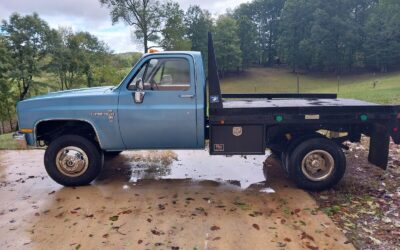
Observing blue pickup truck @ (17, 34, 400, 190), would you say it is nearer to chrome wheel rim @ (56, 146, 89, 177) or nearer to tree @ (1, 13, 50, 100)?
chrome wheel rim @ (56, 146, 89, 177)

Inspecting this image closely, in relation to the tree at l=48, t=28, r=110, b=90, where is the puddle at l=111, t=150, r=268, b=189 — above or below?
below

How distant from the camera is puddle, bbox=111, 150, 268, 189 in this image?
617 centimetres

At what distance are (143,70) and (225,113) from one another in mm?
1496

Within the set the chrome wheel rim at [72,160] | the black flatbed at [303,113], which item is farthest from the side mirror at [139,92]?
the chrome wheel rim at [72,160]

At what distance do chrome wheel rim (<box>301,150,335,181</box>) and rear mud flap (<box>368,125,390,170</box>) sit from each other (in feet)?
2.57

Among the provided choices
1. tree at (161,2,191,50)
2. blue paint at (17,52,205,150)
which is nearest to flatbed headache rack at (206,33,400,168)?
blue paint at (17,52,205,150)

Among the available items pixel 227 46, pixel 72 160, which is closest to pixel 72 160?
pixel 72 160

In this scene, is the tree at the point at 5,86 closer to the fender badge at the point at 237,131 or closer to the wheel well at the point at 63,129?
the wheel well at the point at 63,129

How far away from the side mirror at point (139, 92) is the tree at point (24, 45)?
29.0m

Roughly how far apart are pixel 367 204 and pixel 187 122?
288 cm

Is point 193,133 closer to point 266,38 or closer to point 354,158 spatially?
point 354,158

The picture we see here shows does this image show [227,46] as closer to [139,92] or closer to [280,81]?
[280,81]

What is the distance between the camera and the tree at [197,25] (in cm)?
6059

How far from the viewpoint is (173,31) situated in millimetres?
41125
